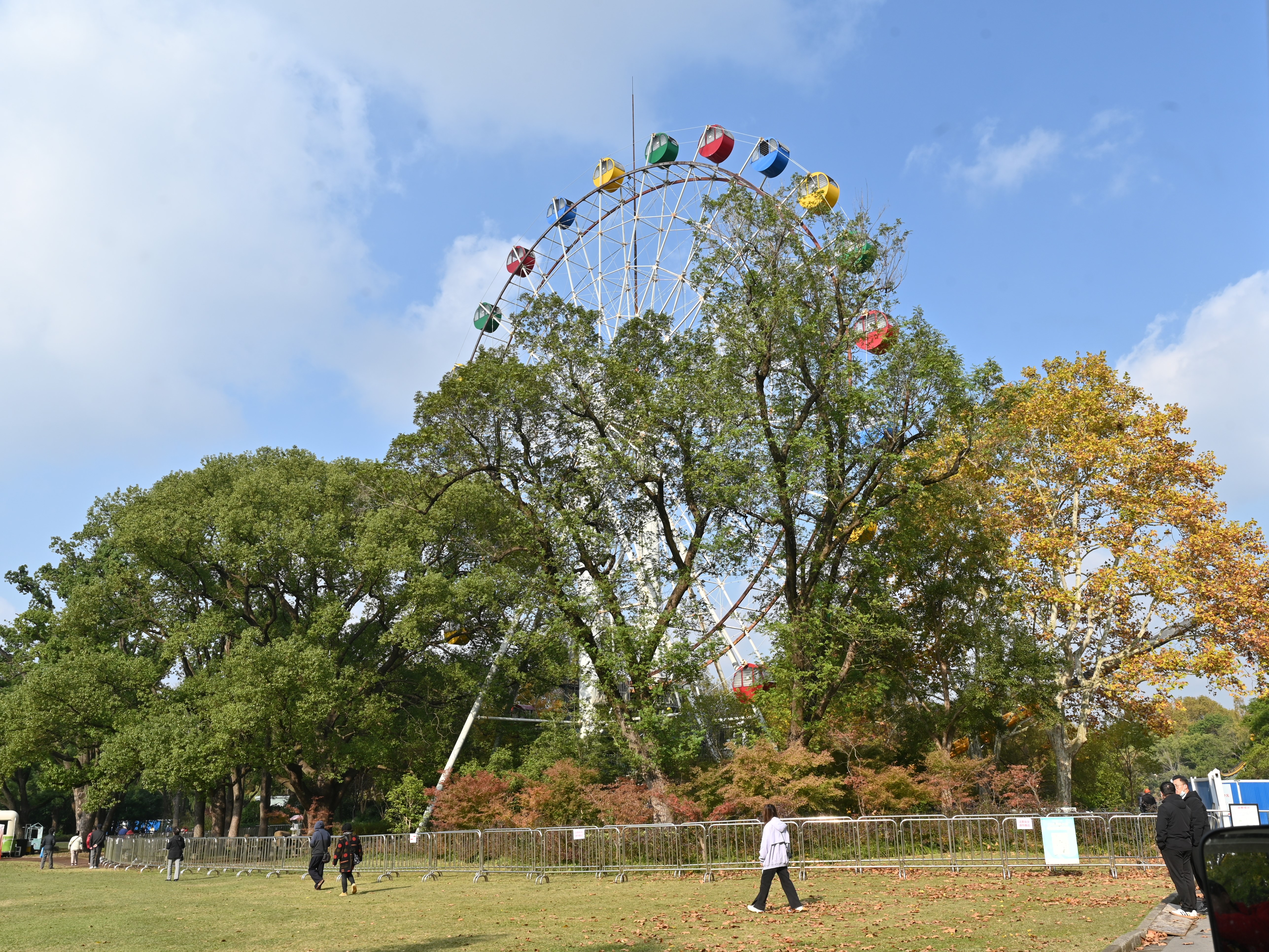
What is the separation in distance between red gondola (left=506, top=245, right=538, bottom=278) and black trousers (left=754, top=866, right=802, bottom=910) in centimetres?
2694

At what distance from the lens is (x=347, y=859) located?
675 inches

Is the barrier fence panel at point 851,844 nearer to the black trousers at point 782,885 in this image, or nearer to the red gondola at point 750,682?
the black trousers at point 782,885

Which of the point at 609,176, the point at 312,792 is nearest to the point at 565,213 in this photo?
the point at 609,176

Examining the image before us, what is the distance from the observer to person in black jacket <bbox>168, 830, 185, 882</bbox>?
22562 mm

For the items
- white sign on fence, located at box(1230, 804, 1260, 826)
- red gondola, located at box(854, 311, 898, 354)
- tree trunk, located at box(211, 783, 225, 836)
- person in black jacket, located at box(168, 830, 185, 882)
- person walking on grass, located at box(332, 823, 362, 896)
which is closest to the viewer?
white sign on fence, located at box(1230, 804, 1260, 826)

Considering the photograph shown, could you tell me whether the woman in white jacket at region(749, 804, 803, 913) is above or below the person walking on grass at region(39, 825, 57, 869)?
above

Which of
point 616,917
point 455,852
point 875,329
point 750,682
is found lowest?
point 455,852

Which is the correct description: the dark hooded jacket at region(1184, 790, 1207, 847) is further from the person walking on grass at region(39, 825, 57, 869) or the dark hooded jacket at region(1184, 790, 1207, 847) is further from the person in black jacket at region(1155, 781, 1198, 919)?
the person walking on grass at region(39, 825, 57, 869)

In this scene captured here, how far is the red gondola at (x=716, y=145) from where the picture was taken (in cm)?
3027

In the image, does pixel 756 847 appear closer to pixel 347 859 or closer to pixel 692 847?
pixel 692 847

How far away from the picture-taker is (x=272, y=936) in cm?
1084

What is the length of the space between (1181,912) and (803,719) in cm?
1334

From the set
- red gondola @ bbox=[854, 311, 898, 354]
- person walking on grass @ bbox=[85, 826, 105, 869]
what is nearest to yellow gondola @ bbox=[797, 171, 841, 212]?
red gondola @ bbox=[854, 311, 898, 354]

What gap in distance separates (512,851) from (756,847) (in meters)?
5.22
